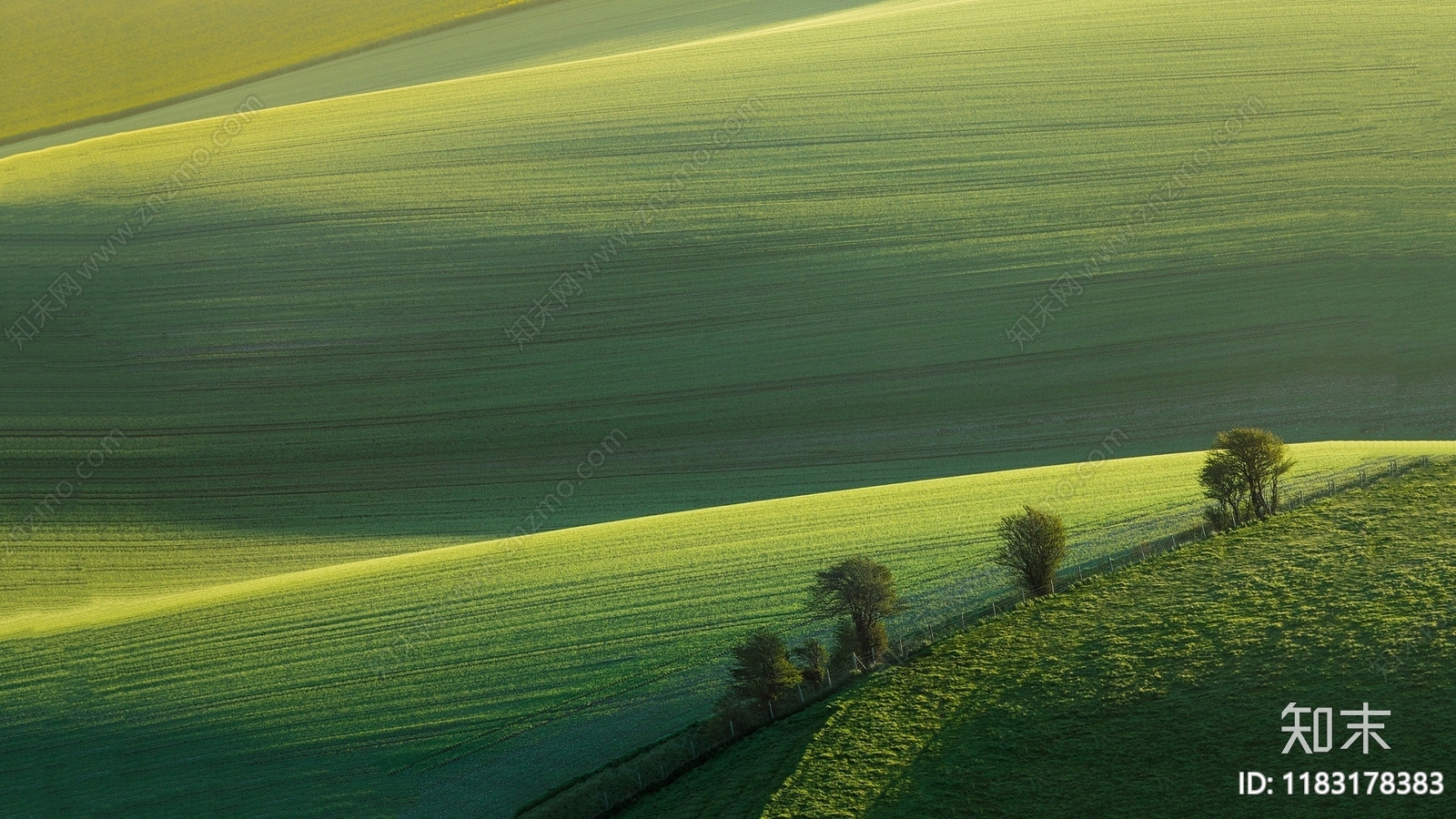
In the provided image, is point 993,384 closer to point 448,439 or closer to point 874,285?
point 874,285

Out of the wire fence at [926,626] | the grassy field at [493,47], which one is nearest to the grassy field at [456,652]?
the wire fence at [926,626]

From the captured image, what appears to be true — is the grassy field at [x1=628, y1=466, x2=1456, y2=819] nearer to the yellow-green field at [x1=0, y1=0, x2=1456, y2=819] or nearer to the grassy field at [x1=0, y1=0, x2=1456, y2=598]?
the yellow-green field at [x1=0, y1=0, x2=1456, y2=819]

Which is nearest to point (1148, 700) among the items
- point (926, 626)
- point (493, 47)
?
point (926, 626)

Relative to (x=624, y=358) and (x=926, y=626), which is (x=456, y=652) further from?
(x=624, y=358)

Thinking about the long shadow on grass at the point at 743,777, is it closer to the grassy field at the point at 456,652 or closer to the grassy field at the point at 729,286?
the grassy field at the point at 456,652

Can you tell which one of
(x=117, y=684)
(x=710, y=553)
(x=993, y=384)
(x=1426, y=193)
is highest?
(x=1426, y=193)

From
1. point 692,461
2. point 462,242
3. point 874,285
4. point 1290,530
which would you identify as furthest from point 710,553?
point 462,242
